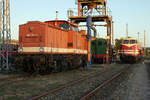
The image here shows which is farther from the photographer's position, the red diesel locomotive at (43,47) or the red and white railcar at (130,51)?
the red and white railcar at (130,51)

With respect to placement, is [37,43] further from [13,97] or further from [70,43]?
[13,97]

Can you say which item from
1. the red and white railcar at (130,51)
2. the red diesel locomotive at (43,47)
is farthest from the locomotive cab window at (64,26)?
the red and white railcar at (130,51)

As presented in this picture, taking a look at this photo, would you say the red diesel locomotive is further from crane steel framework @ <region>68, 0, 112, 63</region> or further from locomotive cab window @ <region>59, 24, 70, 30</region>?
crane steel framework @ <region>68, 0, 112, 63</region>

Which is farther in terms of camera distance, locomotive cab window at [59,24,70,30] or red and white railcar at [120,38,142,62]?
red and white railcar at [120,38,142,62]

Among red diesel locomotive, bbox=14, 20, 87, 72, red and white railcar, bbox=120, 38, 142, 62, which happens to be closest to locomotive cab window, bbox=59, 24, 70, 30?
red diesel locomotive, bbox=14, 20, 87, 72

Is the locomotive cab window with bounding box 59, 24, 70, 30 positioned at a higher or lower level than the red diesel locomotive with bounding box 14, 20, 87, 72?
higher

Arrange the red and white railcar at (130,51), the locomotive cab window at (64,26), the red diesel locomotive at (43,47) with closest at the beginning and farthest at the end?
1. the red diesel locomotive at (43,47)
2. the locomotive cab window at (64,26)
3. the red and white railcar at (130,51)

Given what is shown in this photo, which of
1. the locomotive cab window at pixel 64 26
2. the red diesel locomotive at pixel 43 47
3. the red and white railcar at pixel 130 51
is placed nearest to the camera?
the red diesel locomotive at pixel 43 47

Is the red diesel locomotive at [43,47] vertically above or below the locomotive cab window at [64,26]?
below

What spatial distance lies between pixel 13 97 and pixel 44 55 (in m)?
4.82

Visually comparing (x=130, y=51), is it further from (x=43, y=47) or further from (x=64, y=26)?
(x=43, y=47)

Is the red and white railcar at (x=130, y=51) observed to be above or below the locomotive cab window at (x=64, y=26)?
below

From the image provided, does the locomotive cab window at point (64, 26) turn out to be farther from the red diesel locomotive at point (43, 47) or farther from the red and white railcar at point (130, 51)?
the red and white railcar at point (130, 51)

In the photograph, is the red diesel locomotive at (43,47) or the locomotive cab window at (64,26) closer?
the red diesel locomotive at (43,47)
